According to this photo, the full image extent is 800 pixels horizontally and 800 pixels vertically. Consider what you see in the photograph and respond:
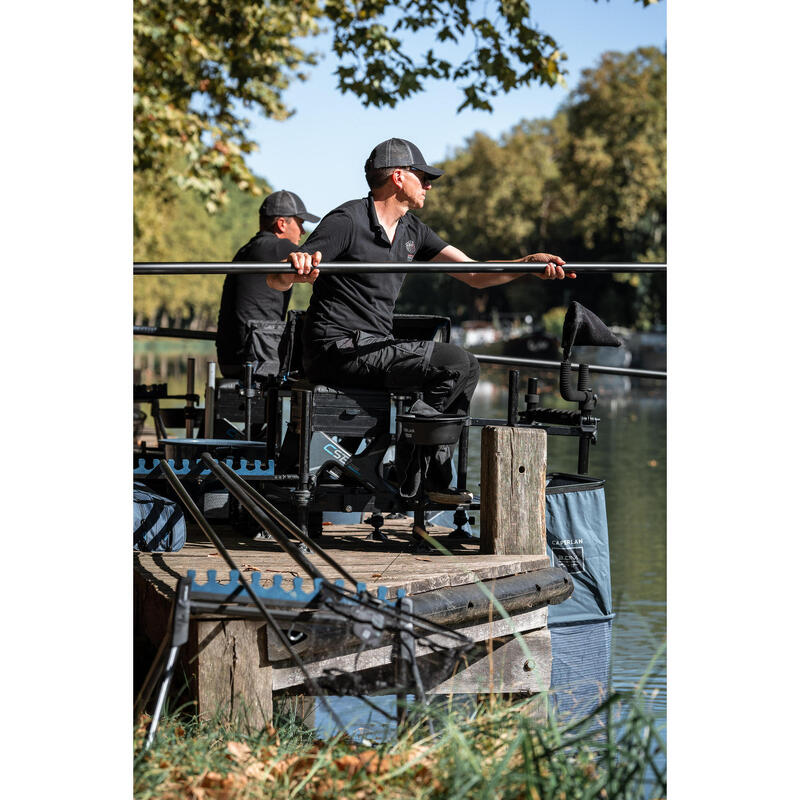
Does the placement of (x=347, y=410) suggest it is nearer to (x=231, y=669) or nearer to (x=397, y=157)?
(x=397, y=157)

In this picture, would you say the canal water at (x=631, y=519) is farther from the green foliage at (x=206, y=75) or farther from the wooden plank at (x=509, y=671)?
the green foliage at (x=206, y=75)

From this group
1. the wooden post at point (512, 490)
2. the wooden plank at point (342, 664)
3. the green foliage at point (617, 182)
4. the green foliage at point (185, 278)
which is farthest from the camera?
the green foliage at point (185, 278)

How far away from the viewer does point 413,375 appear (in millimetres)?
4750

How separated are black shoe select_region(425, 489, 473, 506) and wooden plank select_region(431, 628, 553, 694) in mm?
520

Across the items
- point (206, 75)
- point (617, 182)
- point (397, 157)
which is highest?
point (617, 182)

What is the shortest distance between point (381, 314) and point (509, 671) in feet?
4.68

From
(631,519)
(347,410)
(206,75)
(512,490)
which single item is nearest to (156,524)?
(347,410)

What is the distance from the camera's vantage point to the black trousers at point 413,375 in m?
4.69

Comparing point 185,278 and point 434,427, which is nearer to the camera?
point 434,427

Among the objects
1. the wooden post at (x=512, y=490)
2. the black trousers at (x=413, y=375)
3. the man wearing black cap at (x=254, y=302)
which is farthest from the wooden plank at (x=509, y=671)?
the man wearing black cap at (x=254, y=302)

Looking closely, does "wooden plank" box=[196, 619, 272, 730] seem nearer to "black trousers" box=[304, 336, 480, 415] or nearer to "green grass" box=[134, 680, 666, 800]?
"green grass" box=[134, 680, 666, 800]

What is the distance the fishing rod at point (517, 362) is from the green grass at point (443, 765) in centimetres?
198
